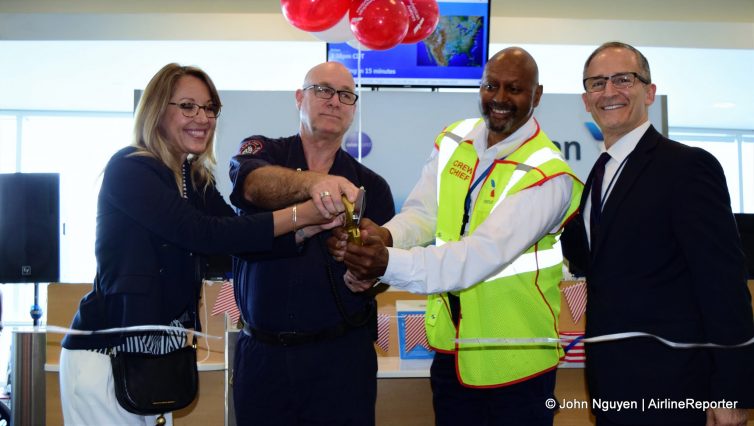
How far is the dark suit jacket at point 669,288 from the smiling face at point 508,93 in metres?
0.44

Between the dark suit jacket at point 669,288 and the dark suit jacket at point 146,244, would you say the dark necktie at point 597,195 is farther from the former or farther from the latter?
the dark suit jacket at point 146,244

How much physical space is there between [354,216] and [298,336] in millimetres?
424

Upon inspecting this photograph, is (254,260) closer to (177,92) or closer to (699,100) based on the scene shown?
(177,92)

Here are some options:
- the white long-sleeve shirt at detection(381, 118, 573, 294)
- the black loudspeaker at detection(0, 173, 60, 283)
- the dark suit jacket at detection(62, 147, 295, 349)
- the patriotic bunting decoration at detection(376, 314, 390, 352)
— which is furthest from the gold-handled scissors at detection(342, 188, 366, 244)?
the black loudspeaker at detection(0, 173, 60, 283)

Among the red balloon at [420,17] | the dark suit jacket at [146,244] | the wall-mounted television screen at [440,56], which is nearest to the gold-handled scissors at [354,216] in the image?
the dark suit jacket at [146,244]

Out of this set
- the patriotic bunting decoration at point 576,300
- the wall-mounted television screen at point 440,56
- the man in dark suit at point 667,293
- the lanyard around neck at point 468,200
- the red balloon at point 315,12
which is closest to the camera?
the man in dark suit at point 667,293

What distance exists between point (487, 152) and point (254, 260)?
855mm

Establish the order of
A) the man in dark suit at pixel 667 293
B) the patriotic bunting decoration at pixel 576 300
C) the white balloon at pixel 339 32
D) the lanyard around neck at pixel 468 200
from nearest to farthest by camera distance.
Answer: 1. the man in dark suit at pixel 667 293
2. the lanyard around neck at pixel 468 200
3. the patriotic bunting decoration at pixel 576 300
4. the white balloon at pixel 339 32

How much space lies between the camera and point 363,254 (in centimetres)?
218

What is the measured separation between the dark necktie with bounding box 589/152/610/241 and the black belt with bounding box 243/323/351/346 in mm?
833

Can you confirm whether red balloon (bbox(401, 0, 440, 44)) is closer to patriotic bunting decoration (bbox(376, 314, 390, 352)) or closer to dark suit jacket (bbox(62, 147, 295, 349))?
patriotic bunting decoration (bbox(376, 314, 390, 352))

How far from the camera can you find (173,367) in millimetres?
2027

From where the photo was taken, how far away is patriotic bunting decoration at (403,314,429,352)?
3.47 metres

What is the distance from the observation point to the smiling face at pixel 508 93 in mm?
2414
